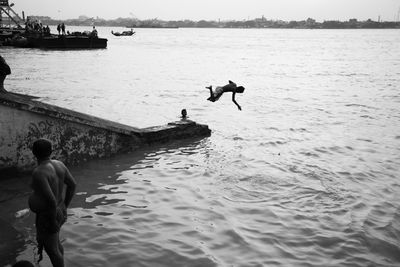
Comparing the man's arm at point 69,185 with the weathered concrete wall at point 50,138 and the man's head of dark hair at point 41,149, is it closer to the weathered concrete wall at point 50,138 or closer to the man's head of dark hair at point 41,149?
the man's head of dark hair at point 41,149

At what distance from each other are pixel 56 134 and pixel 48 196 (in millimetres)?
4136

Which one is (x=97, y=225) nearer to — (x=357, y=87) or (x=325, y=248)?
(x=325, y=248)

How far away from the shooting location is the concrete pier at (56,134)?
6.69 metres

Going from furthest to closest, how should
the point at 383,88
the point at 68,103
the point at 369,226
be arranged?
the point at 383,88 < the point at 68,103 < the point at 369,226

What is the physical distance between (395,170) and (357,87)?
17.0 meters

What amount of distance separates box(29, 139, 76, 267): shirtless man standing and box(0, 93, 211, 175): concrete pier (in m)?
3.44

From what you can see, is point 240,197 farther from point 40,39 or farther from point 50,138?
point 40,39

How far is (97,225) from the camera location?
18.9 ft

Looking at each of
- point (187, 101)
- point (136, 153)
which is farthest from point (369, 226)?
point (187, 101)

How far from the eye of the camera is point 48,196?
3564 mm

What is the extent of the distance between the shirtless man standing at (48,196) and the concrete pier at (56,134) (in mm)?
3443

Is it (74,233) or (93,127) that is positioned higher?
(93,127)

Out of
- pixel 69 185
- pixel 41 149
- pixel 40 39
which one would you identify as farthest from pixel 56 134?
pixel 40 39

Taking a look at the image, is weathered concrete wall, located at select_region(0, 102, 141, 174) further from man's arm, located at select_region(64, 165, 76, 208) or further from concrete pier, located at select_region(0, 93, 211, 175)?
man's arm, located at select_region(64, 165, 76, 208)
